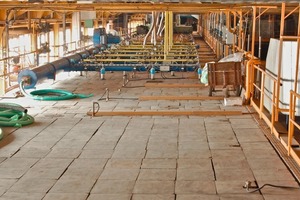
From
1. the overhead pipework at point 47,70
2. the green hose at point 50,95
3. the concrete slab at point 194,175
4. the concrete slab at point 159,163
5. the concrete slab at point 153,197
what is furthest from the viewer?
the overhead pipework at point 47,70

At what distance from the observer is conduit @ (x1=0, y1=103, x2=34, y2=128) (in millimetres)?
11570

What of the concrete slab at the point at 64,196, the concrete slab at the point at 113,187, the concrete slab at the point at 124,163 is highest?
the concrete slab at the point at 124,163

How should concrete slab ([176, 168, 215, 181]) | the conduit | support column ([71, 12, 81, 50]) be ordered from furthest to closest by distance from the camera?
support column ([71, 12, 81, 50])
the conduit
concrete slab ([176, 168, 215, 181])

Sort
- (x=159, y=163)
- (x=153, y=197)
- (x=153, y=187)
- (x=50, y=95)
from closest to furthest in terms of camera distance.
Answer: (x=153, y=197) < (x=153, y=187) < (x=159, y=163) < (x=50, y=95)

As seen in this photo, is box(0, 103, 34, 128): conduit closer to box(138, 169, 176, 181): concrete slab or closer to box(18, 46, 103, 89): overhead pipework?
box(18, 46, 103, 89): overhead pipework

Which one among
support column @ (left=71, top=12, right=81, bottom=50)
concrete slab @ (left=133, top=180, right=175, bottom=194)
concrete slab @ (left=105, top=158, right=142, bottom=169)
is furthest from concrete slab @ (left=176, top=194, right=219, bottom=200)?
support column @ (left=71, top=12, right=81, bottom=50)

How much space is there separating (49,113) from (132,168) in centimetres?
542

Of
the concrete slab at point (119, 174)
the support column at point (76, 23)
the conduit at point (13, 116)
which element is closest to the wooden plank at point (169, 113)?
the conduit at point (13, 116)

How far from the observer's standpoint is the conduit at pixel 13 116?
1157 cm

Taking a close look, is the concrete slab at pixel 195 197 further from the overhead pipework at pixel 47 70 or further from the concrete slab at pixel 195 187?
the overhead pipework at pixel 47 70

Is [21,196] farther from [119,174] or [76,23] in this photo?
[76,23]

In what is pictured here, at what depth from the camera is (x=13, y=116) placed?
39.7ft

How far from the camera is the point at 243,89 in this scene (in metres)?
15.1

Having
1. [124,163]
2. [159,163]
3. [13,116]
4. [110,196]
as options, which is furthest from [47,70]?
[110,196]
